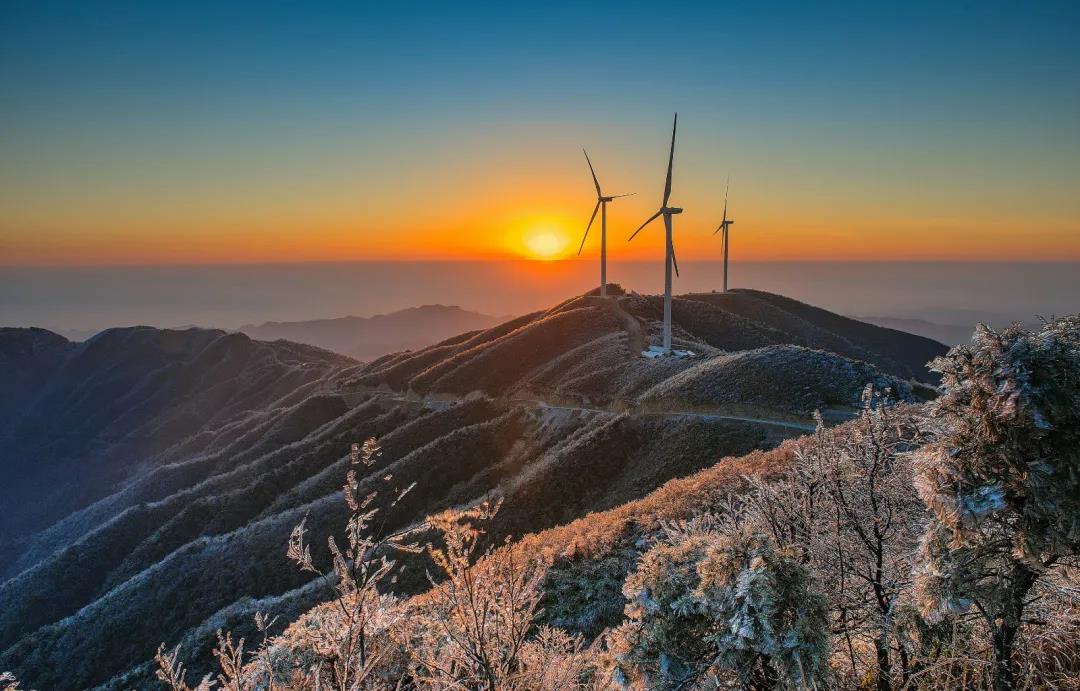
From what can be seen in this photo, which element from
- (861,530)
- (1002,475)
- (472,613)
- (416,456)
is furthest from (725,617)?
(416,456)

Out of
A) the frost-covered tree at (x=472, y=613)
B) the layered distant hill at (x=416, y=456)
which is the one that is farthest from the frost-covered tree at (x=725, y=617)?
the layered distant hill at (x=416, y=456)

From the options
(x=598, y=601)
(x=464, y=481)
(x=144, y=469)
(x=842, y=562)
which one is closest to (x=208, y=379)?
(x=144, y=469)

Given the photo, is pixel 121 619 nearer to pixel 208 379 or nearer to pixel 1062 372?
pixel 1062 372

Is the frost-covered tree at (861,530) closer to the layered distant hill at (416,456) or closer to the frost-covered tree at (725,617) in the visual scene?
the frost-covered tree at (725,617)

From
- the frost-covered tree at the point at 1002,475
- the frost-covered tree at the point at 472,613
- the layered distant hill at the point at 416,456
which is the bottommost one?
the layered distant hill at the point at 416,456

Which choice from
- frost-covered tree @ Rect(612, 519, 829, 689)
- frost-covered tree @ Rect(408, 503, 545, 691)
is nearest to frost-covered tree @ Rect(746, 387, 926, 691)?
frost-covered tree @ Rect(612, 519, 829, 689)

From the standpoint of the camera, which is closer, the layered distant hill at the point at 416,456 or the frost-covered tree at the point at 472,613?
the frost-covered tree at the point at 472,613
